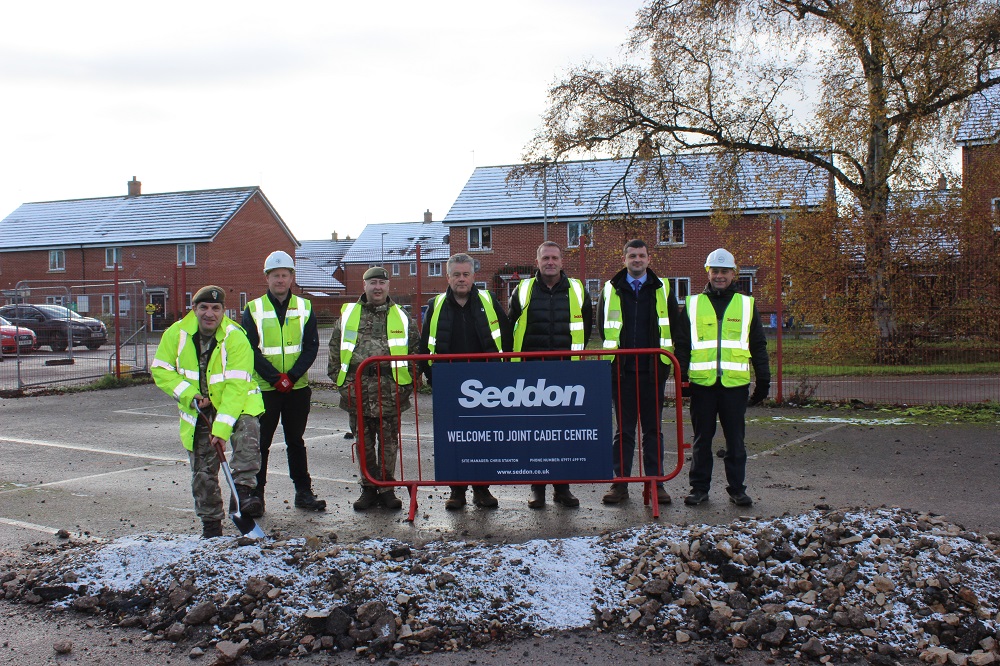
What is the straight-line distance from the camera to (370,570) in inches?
180

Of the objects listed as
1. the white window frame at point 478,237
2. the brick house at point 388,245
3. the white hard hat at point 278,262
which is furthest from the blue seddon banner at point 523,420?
the brick house at point 388,245

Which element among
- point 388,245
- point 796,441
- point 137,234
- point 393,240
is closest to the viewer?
point 796,441

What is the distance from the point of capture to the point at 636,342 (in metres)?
6.66

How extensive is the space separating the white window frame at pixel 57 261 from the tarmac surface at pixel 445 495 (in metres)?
43.6

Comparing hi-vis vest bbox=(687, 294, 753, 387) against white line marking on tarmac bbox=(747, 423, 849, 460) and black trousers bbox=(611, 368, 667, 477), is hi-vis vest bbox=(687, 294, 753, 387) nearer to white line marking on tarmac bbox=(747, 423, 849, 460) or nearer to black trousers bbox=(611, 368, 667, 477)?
black trousers bbox=(611, 368, 667, 477)

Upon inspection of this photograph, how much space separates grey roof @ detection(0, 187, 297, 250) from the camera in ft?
154

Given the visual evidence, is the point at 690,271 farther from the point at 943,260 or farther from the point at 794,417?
the point at 794,417

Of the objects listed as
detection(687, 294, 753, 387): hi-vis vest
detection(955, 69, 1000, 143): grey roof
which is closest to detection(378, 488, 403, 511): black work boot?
detection(687, 294, 753, 387): hi-vis vest

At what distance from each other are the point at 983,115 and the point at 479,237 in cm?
2573

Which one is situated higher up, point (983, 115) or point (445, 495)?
point (983, 115)

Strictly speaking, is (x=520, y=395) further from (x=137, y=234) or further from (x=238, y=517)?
(x=137, y=234)

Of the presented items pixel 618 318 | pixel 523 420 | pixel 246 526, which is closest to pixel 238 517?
pixel 246 526

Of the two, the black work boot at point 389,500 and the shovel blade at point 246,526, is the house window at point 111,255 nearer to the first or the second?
the black work boot at point 389,500

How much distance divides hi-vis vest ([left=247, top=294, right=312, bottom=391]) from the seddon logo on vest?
155 centimetres
